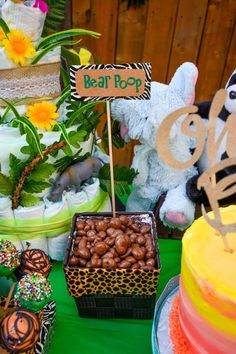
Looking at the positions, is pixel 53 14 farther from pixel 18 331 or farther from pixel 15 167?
pixel 18 331

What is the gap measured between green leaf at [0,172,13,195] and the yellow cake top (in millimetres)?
472

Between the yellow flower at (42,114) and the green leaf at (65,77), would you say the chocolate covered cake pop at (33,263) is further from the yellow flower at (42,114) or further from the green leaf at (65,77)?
the green leaf at (65,77)

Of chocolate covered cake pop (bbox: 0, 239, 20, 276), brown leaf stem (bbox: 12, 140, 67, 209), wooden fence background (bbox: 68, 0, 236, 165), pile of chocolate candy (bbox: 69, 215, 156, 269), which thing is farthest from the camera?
wooden fence background (bbox: 68, 0, 236, 165)

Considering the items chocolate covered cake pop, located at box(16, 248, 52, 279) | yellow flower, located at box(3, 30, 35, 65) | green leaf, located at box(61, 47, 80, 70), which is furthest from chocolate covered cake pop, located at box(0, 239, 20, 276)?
green leaf, located at box(61, 47, 80, 70)

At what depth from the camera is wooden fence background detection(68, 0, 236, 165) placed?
175cm

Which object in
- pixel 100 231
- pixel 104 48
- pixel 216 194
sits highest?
pixel 216 194

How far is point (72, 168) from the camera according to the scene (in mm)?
937

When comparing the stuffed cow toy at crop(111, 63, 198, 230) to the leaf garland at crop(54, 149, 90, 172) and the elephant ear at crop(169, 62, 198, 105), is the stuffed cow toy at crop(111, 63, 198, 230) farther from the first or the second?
the leaf garland at crop(54, 149, 90, 172)

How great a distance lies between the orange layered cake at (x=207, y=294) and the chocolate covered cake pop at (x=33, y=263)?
0.26 meters

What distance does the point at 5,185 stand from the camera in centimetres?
88

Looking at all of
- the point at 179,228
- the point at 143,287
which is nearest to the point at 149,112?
A: the point at 179,228

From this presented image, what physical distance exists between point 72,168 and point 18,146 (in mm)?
150

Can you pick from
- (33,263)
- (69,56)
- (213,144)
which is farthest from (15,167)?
(213,144)

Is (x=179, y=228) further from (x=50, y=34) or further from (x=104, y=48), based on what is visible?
(x=104, y=48)
